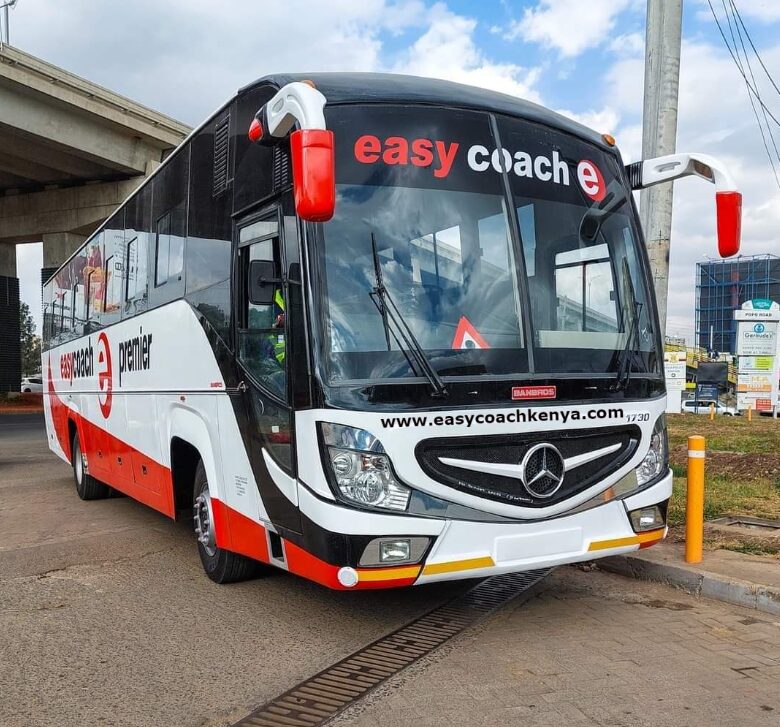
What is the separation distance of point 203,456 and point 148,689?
2139 mm

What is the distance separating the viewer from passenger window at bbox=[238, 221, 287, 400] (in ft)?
15.9

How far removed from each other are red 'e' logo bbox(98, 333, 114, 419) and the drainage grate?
480 cm

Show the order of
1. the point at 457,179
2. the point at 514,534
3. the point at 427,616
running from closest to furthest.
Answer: the point at 514,534
the point at 457,179
the point at 427,616

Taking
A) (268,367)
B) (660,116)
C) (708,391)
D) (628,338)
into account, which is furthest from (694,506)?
(708,391)

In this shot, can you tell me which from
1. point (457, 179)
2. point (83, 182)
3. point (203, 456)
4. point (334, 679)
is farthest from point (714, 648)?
point (83, 182)

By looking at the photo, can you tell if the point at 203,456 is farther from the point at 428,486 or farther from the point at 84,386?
the point at 84,386

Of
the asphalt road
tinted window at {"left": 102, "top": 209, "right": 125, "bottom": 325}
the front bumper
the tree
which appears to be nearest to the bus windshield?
the front bumper

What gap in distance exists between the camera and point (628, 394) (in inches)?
199

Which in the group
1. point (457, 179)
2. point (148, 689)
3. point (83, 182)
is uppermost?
point (83, 182)

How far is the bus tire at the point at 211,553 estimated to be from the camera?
602 centimetres

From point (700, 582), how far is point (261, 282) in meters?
3.54

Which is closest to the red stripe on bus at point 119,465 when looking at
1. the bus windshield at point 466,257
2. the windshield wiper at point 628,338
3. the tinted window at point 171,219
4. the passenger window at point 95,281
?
the passenger window at point 95,281

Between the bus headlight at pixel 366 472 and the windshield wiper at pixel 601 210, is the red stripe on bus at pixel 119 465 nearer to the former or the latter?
the bus headlight at pixel 366 472

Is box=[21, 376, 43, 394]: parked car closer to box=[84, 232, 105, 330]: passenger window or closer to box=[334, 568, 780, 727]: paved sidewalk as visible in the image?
box=[84, 232, 105, 330]: passenger window
